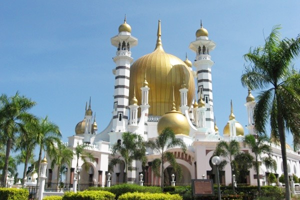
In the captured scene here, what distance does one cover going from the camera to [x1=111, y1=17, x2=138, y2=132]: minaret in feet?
154

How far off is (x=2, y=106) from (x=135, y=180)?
21111mm

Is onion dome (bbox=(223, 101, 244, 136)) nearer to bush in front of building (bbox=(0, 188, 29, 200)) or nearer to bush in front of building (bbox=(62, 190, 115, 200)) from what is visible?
bush in front of building (bbox=(0, 188, 29, 200))

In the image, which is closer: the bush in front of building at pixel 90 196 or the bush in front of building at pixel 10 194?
the bush in front of building at pixel 90 196

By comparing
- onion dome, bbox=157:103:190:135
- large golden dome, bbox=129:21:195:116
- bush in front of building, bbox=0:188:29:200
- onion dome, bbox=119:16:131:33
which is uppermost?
onion dome, bbox=119:16:131:33

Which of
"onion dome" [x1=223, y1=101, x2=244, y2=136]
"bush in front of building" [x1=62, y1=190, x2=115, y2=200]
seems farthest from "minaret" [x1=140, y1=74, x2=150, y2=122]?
"bush in front of building" [x1=62, y1=190, x2=115, y2=200]

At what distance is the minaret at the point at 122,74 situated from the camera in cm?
4691

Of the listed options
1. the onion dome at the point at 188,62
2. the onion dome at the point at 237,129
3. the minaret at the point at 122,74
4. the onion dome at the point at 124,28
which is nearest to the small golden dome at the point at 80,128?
the minaret at the point at 122,74

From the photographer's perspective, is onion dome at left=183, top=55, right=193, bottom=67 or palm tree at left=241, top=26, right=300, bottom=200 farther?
onion dome at left=183, top=55, right=193, bottom=67

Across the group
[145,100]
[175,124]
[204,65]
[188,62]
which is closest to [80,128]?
[145,100]

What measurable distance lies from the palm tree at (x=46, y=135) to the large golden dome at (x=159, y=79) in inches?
981

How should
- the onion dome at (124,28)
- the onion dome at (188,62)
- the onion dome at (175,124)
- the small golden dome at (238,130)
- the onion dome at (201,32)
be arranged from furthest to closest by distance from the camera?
the onion dome at (188,62), the onion dome at (201,32), the onion dome at (124,28), the small golden dome at (238,130), the onion dome at (175,124)

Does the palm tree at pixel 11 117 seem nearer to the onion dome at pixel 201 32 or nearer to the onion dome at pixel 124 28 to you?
the onion dome at pixel 124 28

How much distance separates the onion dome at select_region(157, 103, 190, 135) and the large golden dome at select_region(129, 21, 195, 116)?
8948 millimetres

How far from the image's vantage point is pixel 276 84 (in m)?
17.0
